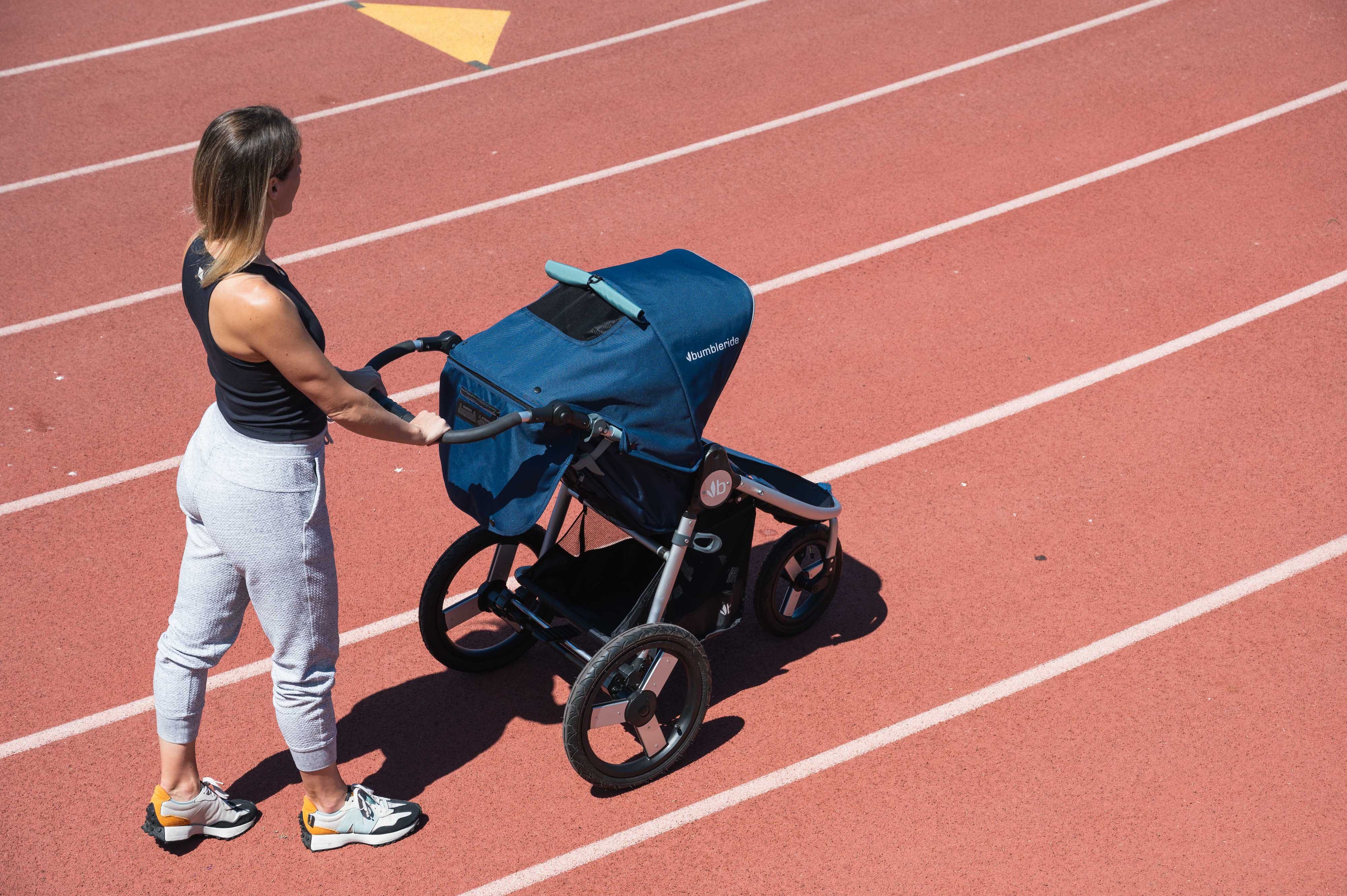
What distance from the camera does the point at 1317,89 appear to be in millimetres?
9562

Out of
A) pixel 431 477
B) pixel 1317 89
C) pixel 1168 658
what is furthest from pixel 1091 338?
pixel 1317 89

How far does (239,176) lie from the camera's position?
10.2ft

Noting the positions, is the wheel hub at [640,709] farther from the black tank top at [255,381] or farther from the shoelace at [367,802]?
the black tank top at [255,381]

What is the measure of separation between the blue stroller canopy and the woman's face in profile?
816mm

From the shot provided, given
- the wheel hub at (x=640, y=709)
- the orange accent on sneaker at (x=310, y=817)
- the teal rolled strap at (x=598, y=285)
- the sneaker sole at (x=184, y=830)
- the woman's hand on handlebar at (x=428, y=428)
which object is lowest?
the sneaker sole at (x=184, y=830)

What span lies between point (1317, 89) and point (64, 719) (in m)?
10.3

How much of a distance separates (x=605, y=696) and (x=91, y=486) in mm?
3367

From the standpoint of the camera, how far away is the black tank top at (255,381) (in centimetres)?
325

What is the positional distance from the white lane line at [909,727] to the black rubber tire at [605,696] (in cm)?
19

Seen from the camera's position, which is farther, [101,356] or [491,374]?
[101,356]

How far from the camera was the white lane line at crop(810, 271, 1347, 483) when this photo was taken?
606 centimetres

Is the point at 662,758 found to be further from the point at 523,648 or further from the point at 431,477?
the point at 431,477

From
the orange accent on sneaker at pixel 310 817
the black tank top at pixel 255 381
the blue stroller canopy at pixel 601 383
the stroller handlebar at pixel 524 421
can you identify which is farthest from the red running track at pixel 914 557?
the black tank top at pixel 255 381

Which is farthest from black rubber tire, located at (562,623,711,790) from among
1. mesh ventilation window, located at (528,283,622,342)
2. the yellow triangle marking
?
the yellow triangle marking
